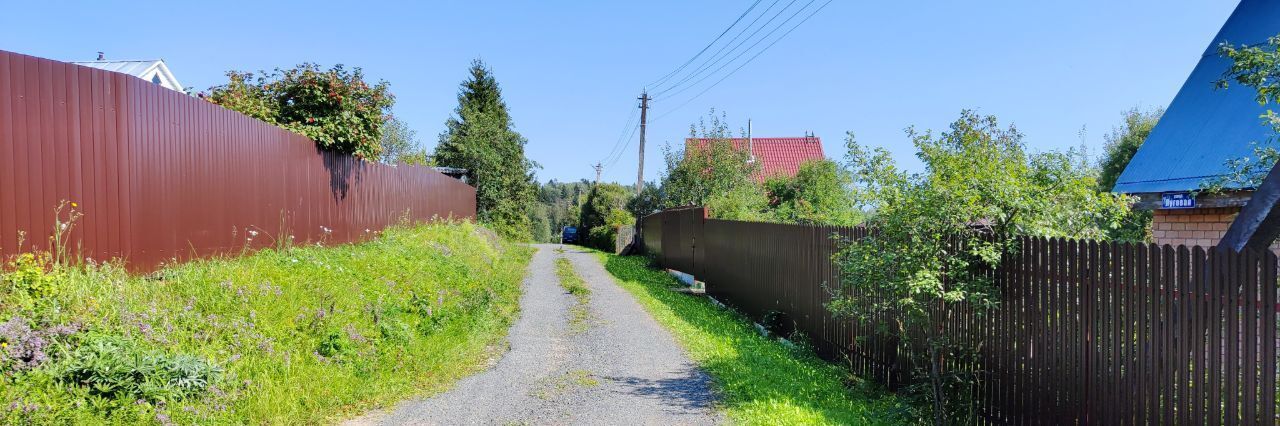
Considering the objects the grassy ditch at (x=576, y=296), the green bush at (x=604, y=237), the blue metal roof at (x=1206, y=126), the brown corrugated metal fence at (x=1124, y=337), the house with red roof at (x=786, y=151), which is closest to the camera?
the brown corrugated metal fence at (x=1124, y=337)

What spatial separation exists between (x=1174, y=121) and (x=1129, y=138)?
1336cm

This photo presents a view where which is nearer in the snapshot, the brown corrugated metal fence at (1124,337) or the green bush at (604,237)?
the brown corrugated metal fence at (1124,337)

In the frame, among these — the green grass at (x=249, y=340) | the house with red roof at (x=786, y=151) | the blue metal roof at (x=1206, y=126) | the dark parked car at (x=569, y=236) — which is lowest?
the dark parked car at (x=569, y=236)

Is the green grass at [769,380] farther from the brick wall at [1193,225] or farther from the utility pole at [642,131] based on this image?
the utility pole at [642,131]

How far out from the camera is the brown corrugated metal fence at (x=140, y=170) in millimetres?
4793

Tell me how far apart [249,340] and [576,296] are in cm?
805

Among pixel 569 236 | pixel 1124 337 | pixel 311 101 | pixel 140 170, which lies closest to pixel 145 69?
pixel 311 101

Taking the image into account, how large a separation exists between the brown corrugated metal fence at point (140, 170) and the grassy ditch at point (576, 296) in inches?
156

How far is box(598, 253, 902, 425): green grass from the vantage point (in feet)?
17.2

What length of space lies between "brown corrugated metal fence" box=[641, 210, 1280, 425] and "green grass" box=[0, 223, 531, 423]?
4.63 metres

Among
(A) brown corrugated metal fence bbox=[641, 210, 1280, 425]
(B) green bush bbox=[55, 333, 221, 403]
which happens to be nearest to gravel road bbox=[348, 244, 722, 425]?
(B) green bush bbox=[55, 333, 221, 403]

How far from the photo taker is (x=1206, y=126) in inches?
322

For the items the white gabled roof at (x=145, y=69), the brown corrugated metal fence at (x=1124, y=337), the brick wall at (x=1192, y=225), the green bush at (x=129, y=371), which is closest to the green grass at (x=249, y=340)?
the green bush at (x=129, y=371)

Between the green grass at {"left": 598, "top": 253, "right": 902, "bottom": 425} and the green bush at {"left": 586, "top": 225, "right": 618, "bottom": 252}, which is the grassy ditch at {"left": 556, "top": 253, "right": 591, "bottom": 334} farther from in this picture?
the green bush at {"left": 586, "top": 225, "right": 618, "bottom": 252}
